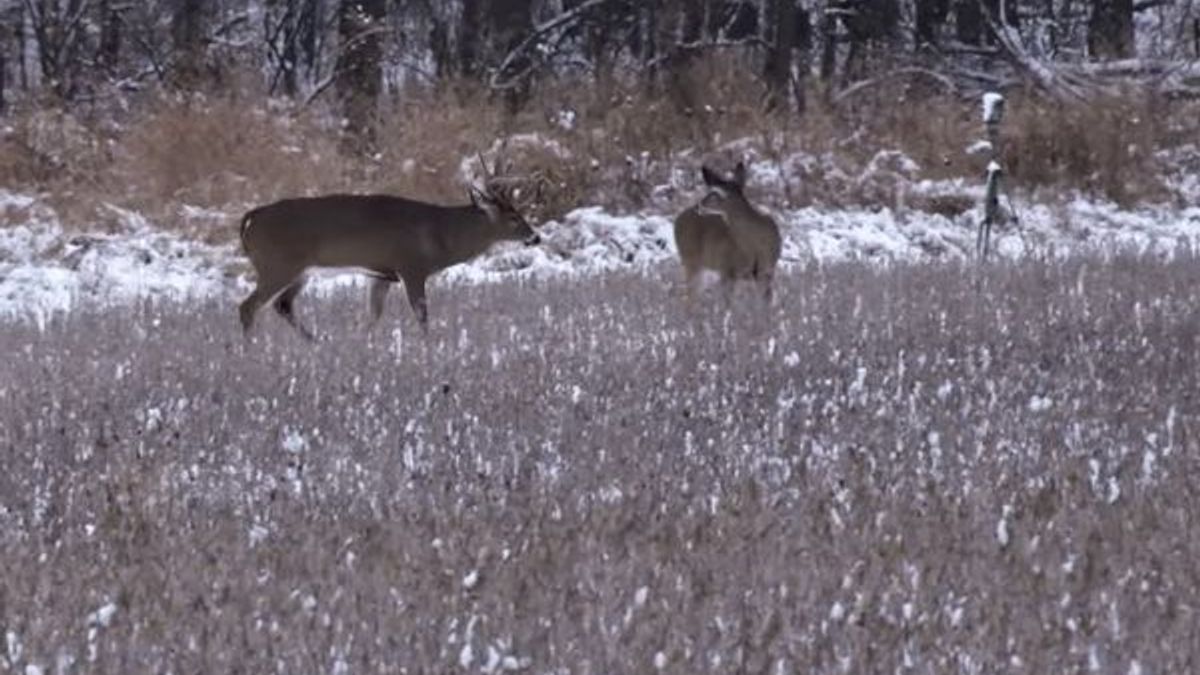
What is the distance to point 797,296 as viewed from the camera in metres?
11.7

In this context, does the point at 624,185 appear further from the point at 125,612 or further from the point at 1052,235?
the point at 125,612

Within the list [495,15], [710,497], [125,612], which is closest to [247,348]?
[710,497]

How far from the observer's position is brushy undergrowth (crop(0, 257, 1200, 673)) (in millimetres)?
4809

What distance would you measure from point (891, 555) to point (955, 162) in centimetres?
1509

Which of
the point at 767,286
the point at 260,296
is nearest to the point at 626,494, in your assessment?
the point at 767,286

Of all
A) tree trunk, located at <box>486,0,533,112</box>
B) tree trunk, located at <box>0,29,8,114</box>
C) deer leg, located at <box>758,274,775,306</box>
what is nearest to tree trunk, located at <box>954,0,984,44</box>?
tree trunk, located at <box>486,0,533,112</box>

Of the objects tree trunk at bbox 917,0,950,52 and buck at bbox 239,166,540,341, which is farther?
tree trunk at bbox 917,0,950,52

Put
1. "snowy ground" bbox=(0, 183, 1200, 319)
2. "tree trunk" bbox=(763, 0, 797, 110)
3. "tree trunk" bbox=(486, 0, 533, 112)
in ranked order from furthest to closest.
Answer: "tree trunk" bbox=(486, 0, 533, 112), "tree trunk" bbox=(763, 0, 797, 110), "snowy ground" bbox=(0, 183, 1200, 319)

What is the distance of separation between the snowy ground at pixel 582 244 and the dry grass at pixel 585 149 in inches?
16.6

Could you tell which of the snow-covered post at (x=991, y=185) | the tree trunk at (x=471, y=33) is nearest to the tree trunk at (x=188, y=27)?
the tree trunk at (x=471, y=33)

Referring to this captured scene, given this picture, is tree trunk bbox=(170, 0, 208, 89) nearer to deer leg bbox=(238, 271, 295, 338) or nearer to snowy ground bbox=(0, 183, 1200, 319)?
snowy ground bbox=(0, 183, 1200, 319)

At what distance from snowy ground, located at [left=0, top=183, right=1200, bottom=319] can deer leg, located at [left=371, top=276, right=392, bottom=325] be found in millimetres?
2711

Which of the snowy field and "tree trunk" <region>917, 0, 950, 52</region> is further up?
"tree trunk" <region>917, 0, 950, 52</region>

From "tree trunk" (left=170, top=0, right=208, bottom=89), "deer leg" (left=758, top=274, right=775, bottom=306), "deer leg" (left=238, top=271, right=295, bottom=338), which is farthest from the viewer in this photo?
"tree trunk" (left=170, top=0, right=208, bottom=89)
